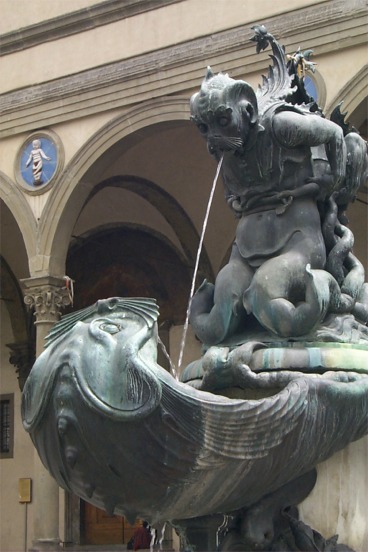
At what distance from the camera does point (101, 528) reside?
60.9 ft

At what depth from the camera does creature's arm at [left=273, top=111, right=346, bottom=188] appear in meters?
4.16

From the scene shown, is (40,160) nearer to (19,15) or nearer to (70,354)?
(19,15)

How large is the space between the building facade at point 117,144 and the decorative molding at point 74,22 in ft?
0.06

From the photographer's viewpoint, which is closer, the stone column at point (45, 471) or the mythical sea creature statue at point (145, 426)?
the mythical sea creature statue at point (145, 426)

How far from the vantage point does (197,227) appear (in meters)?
17.3

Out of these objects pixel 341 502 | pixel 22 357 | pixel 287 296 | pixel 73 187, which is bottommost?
pixel 341 502

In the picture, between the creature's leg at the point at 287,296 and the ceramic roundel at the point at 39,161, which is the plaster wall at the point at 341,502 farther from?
the ceramic roundel at the point at 39,161

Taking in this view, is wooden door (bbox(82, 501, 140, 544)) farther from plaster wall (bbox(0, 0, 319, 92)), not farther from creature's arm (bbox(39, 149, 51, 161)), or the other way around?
plaster wall (bbox(0, 0, 319, 92))

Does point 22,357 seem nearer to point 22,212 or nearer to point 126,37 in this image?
point 22,212

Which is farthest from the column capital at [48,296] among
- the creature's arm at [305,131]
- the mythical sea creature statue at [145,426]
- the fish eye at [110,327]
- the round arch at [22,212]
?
the fish eye at [110,327]

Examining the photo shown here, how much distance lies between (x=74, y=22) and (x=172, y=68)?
1.85 metres

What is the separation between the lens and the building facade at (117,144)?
13.3m

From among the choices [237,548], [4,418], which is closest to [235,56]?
[4,418]

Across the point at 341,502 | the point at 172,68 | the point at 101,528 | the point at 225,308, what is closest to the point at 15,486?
the point at 101,528
